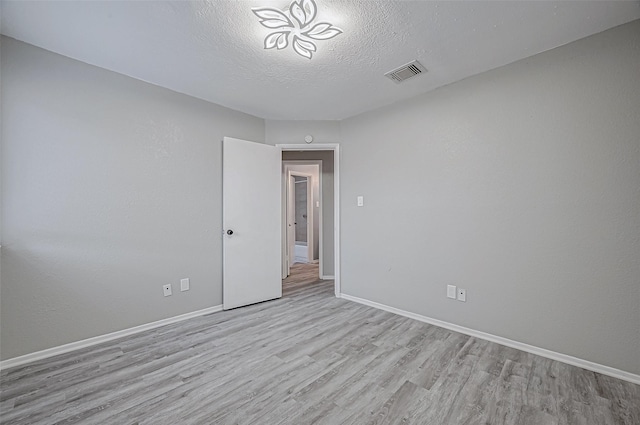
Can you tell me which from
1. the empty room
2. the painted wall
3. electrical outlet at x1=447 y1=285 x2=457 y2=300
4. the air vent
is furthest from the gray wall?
electrical outlet at x1=447 y1=285 x2=457 y2=300

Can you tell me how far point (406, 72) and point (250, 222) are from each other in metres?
2.29

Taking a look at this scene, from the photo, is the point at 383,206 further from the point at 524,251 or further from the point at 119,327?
the point at 119,327

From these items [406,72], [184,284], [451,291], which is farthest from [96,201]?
[451,291]

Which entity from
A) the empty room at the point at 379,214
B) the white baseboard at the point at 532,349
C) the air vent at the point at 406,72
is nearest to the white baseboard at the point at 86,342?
the empty room at the point at 379,214

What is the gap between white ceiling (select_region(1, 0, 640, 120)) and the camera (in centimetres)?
167

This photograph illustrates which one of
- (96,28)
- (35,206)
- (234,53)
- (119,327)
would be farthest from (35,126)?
(119,327)

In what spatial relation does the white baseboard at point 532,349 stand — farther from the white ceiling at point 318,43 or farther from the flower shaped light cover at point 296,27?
the flower shaped light cover at point 296,27

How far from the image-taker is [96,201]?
2309 millimetres

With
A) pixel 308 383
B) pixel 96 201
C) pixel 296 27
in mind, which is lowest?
pixel 308 383

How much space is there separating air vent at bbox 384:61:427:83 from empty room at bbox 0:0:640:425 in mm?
18

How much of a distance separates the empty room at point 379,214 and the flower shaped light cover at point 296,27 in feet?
0.05

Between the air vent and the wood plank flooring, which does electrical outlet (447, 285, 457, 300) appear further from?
the air vent

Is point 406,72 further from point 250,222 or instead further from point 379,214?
point 250,222

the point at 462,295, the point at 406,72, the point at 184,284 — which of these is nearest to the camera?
the point at 406,72
